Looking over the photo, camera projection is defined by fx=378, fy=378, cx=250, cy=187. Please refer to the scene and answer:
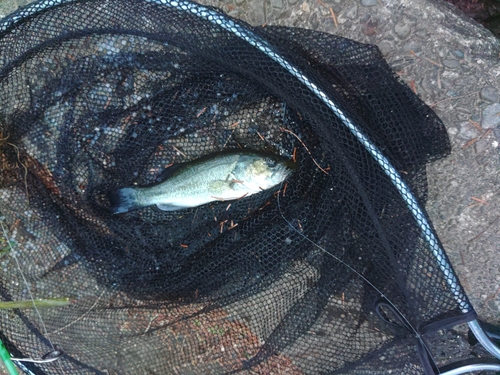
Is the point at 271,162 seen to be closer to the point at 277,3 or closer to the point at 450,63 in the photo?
the point at 277,3

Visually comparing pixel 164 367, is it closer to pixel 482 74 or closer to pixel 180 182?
pixel 180 182

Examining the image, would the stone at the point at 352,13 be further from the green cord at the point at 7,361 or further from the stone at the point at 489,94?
the green cord at the point at 7,361

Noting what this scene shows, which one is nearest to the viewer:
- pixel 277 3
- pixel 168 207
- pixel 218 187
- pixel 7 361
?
pixel 7 361

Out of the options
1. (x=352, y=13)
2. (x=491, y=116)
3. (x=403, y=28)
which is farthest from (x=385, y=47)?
(x=491, y=116)

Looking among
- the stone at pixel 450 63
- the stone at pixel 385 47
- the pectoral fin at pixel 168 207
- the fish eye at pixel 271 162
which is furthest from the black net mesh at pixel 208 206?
the stone at pixel 450 63

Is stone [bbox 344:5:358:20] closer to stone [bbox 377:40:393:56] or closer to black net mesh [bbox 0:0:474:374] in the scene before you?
stone [bbox 377:40:393:56]

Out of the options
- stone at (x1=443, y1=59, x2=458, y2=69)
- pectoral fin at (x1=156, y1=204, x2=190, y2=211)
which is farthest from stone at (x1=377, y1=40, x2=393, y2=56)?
pectoral fin at (x1=156, y1=204, x2=190, y2=211)
